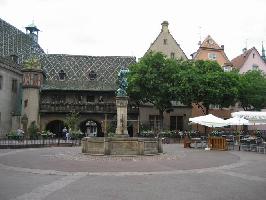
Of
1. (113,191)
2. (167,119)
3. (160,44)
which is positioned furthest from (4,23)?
(113,191)

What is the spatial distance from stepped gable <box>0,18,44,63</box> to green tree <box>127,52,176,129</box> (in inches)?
630

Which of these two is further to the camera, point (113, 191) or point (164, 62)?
point (164, 62)

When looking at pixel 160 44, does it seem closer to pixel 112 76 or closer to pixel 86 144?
pixel 112 76

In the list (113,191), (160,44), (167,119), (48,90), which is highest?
(160,44)

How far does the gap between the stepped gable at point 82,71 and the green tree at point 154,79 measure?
299 inches

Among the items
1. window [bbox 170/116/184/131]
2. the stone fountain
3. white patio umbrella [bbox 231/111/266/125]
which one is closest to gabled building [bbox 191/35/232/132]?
window [bbox 170/116/184/131]

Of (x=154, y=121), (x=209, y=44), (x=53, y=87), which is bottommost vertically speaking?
(x=154, y=121)

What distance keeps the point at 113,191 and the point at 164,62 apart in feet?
108

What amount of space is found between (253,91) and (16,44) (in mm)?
30707

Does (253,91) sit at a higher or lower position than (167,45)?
lower

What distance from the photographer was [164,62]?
4281 centimetres

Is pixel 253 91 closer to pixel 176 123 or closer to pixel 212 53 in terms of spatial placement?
pixel 176 123

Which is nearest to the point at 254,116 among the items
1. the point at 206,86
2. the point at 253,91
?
the point at 206,86

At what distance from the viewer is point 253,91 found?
45.5 metres
